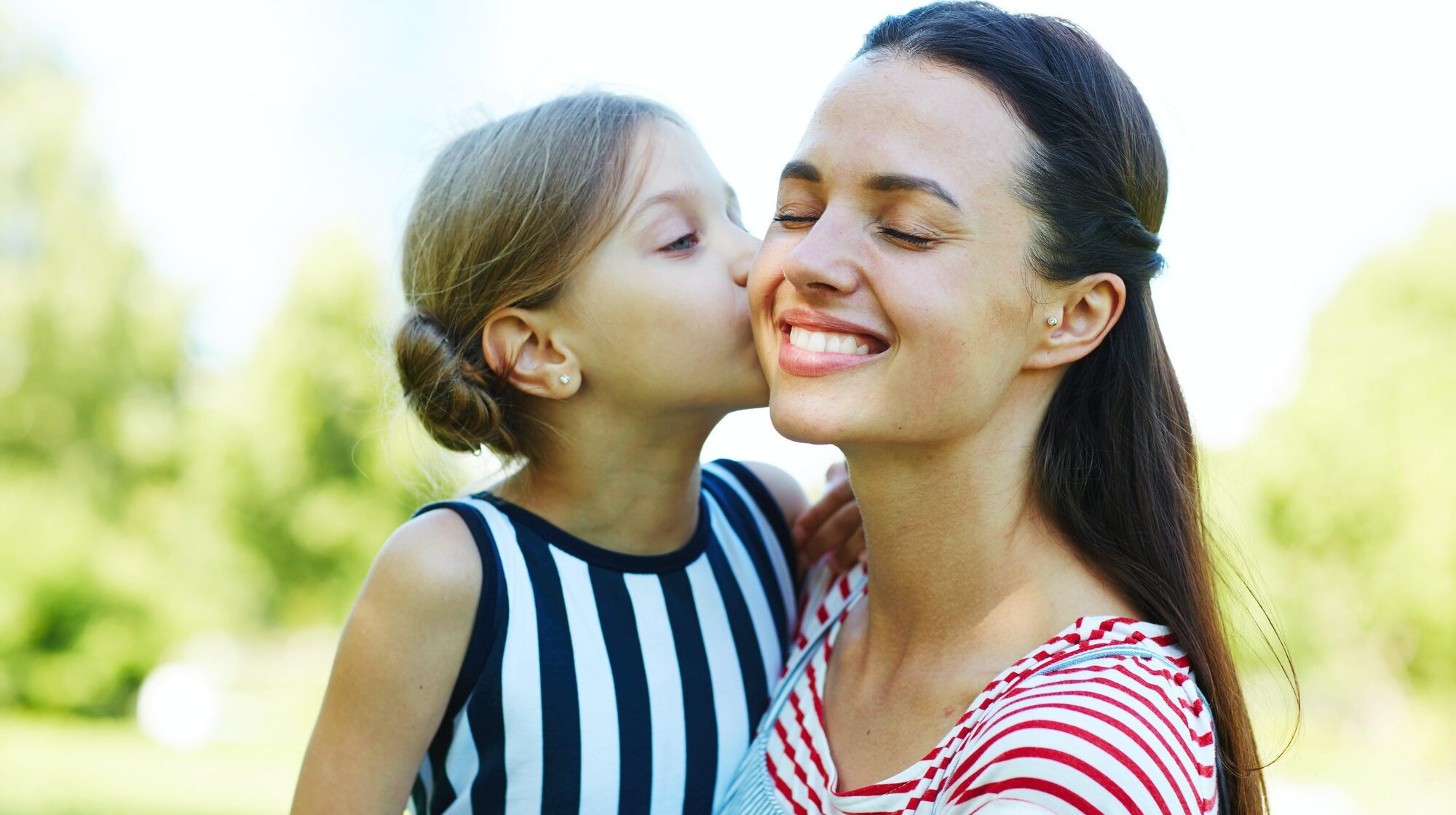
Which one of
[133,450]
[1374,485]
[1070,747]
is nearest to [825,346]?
[1070,747]

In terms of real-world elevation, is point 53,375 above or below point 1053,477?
above

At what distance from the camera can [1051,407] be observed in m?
2.16

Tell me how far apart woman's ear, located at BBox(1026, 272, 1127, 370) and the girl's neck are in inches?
32.0

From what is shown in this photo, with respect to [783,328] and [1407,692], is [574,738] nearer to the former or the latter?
[783,328]

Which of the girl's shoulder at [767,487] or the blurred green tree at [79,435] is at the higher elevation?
the blurred green tree at [79,435]

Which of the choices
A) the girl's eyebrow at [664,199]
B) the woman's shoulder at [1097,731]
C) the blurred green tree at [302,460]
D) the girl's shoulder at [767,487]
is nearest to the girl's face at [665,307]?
the girl's eyebrow at [664,199]

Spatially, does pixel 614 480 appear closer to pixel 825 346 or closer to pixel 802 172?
pixel 825 346

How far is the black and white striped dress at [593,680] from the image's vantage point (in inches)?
87.1

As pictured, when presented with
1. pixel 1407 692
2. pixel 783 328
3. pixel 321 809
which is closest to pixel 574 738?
pixel 321 809

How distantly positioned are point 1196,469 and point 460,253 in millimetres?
1554

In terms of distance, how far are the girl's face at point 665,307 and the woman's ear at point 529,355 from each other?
4 cm

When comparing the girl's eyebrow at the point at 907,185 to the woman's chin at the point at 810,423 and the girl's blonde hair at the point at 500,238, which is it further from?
the girl's blonde hair at the point at 500,238

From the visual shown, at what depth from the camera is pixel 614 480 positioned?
2.52 m

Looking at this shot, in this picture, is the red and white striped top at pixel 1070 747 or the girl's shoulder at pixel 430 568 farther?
the girl's shoulder at pixel 430 568
